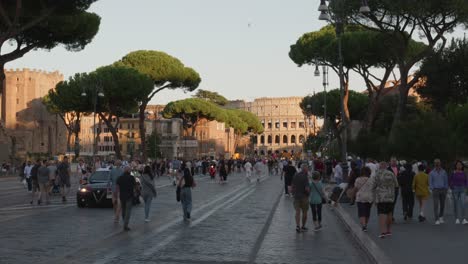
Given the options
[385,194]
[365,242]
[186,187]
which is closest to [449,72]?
[186,187]

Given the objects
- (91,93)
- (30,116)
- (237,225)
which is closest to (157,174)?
(91,93)

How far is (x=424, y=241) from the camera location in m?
13.0

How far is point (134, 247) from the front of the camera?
1243 centimetres

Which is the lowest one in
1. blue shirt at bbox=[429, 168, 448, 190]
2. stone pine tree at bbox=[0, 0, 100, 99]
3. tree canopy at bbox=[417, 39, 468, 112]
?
blue shirt at bbox=[429, 168, 448, 190]

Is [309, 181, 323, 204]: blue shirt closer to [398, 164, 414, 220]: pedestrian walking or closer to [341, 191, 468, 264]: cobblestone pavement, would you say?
[341, 191, 468, 264]: cobblestone pavement

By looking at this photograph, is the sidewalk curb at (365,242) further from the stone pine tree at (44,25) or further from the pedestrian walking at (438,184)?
the stone pine tree at (44,25)

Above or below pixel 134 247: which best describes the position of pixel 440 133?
above

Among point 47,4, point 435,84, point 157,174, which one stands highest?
point 47,4

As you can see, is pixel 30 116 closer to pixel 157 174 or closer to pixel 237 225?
pixel 157 174

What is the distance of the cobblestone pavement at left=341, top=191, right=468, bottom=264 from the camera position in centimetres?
1089

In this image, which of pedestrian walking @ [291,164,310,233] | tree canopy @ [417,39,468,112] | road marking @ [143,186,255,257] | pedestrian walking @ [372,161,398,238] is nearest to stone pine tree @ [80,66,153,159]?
tree canopy @ [417,39,468,112]

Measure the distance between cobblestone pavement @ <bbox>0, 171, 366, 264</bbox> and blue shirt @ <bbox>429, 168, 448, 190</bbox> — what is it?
245 cm

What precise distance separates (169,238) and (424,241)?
483 centimetres

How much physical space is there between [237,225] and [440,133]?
16.2 m
